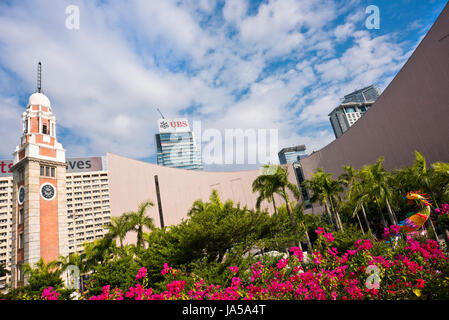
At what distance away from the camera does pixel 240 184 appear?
137 ft

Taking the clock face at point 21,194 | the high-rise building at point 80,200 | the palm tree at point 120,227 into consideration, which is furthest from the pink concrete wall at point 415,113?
the high-rise building at point 80,200

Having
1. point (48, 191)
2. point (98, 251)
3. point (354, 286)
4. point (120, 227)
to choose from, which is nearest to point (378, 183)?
point (354, 286)

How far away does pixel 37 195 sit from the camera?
17688mm

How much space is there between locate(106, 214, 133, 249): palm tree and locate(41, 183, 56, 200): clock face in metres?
5.42

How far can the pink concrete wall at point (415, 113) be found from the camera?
18656mm

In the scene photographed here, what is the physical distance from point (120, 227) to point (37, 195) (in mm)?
6508

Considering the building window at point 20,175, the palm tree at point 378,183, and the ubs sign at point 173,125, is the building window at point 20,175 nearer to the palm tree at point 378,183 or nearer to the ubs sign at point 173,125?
the palm tree at point 378,183

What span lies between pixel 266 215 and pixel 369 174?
808cm

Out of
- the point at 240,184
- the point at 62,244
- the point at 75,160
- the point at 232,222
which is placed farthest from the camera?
the point at 75,160

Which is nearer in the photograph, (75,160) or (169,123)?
(75,160)

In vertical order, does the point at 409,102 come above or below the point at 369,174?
above

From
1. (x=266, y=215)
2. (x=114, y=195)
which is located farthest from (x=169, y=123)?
(x=266, y=215)

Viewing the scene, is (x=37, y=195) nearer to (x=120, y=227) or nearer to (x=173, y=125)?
(x=120, y=227)
